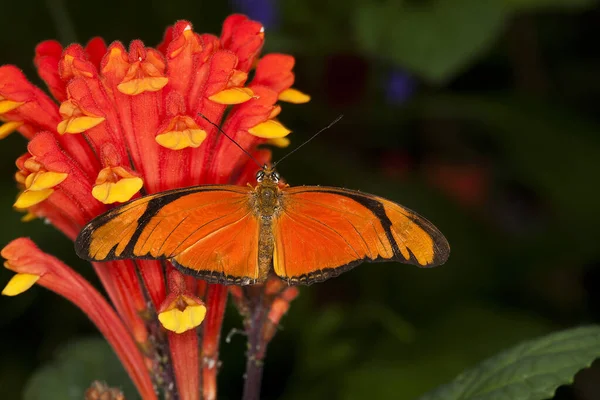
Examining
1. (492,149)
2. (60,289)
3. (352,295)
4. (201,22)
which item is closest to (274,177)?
(60,289)

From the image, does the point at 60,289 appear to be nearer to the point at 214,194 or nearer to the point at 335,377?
the point at 214,194

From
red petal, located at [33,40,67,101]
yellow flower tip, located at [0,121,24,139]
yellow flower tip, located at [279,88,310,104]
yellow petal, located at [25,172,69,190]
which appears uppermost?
red petal, located at [33,40,67,101]

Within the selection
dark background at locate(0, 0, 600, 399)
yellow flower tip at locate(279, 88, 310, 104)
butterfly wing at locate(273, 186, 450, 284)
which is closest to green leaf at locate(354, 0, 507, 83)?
dark background at locate(0, 0, 600, 399)

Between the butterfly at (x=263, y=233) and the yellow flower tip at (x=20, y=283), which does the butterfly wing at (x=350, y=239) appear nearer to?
the butterfly at (x=263, y=233)

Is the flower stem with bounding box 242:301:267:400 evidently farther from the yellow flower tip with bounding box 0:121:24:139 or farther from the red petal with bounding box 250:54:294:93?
the yellow flower tip with bounding box 0:121:24:139

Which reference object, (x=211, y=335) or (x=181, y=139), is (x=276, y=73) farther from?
(x=211, y=335)

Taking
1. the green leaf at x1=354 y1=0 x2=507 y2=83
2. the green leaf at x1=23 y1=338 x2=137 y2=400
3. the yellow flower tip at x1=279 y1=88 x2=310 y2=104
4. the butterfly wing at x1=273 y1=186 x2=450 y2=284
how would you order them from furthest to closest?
the green leaf at x1=354 y1=0 x2=507 y2=83
the green leaf at x1=23 y1=338 x2=137 y2=400
the yellow flower tip at x1=279 y1=88 x2=310 y2=104
the butterfly wing at x1=273 y1=186 x2=450 y2=284
